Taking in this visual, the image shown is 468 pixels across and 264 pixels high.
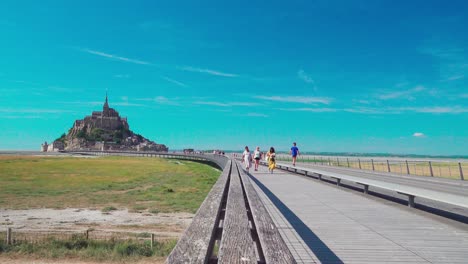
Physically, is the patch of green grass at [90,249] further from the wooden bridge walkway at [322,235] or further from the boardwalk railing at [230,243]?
the boardwalk railing at [230,243]

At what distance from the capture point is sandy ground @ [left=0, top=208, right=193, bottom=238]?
14.7 meters

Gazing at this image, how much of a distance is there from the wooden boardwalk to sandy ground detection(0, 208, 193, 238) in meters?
7.27

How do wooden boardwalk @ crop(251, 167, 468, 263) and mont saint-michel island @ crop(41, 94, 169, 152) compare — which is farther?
mont saint-michel island @ crop(41, 94, 169, 152)

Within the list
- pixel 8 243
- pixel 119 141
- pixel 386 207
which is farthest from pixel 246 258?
pixel 119 141

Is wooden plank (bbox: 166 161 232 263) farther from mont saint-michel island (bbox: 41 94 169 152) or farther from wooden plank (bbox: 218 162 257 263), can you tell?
mont saint-michel island (bbox: 41 94 169 152)

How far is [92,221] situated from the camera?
53.1 feet

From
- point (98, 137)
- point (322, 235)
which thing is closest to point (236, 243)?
point (322, 235)

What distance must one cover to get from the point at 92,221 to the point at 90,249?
161 inches

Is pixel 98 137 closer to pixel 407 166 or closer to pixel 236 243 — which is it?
pixel 407 166

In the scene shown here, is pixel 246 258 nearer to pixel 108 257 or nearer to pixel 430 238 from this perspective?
pixel 430 238

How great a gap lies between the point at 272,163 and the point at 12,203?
1572 cm

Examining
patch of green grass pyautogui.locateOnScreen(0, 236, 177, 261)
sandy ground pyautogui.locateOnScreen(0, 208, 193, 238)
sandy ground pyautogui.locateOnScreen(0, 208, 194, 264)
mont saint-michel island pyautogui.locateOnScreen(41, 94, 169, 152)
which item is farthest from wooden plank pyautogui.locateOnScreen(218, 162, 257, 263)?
mont saint-michel island pyautogui.locateOnScreen(41, 94, 169, 152)

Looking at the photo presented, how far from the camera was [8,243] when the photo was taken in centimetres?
1295

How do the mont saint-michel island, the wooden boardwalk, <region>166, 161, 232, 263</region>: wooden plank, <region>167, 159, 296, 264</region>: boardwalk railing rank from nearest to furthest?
<region>166, 161, 232, 263</region>: wooden plank
<region>167, 159, 296, 264</region>: boardwalk railing
the wooden boardwalk
the mont saint-michel island
